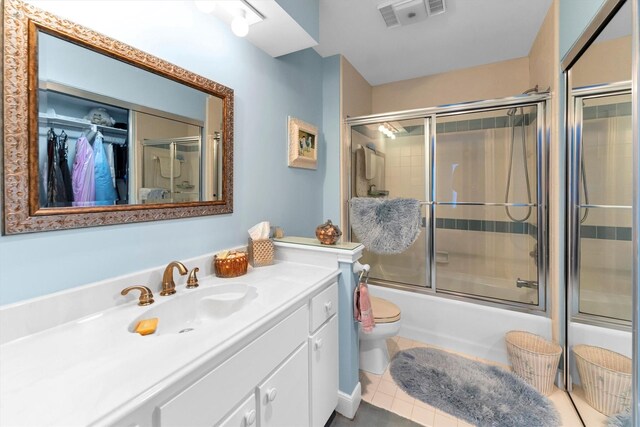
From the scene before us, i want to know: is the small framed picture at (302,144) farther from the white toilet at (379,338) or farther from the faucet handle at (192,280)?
the white toilet at (379,338)

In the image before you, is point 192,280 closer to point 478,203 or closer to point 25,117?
point 25,117

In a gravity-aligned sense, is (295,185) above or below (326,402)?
above

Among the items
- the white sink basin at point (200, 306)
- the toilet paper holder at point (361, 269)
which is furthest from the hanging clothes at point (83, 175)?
the toilet paper holder at point (361, 269)

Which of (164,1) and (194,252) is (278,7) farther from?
(194,252)

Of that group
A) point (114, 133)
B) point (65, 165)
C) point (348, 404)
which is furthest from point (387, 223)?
point (65, 165)

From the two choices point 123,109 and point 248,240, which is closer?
point 123,109

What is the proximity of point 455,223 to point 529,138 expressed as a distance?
0.90 m

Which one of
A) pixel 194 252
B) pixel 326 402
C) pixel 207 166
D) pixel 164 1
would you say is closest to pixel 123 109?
pixel 207 166

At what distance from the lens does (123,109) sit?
1023 mm

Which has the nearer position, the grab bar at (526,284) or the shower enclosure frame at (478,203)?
the shower enclosure frame at (478,203)

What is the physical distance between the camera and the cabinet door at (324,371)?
46.5 inches

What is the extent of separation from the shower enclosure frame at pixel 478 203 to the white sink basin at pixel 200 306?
154 centimetres

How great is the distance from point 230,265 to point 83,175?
2.24 feet

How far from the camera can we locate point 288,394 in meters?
1.01
